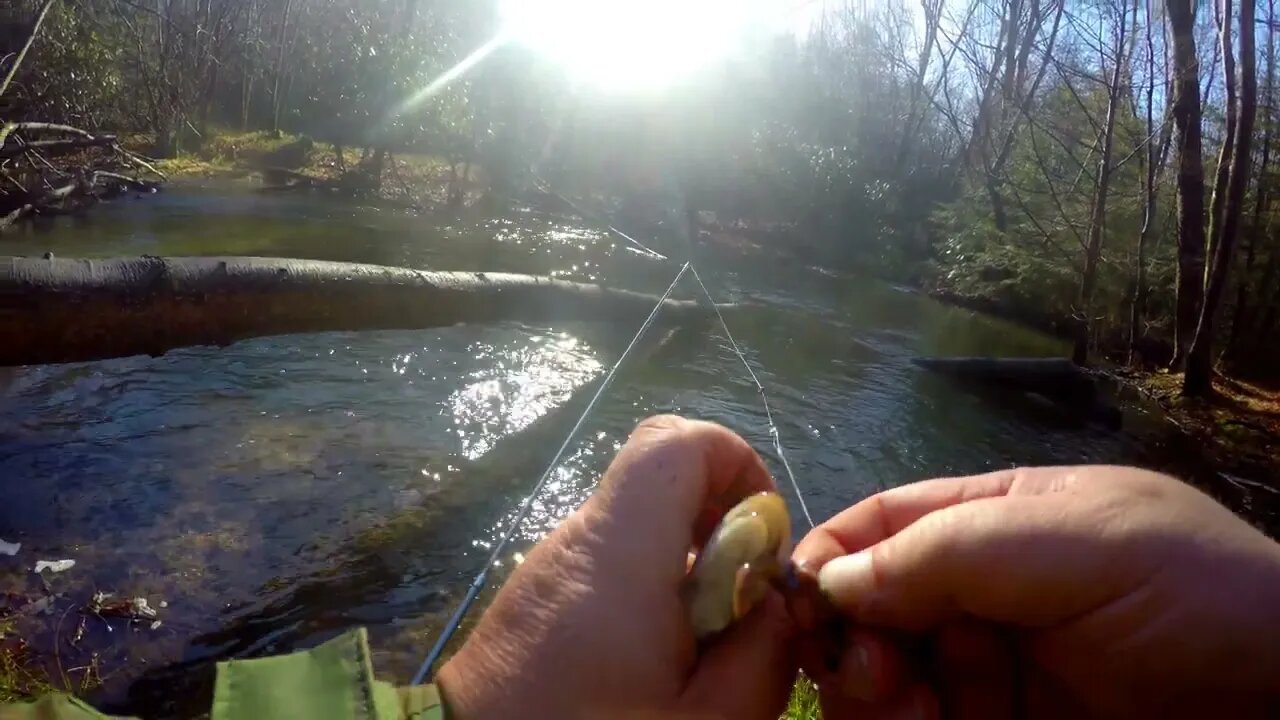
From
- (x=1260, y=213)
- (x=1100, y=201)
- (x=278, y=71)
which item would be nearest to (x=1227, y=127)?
(x=1100, y=201)

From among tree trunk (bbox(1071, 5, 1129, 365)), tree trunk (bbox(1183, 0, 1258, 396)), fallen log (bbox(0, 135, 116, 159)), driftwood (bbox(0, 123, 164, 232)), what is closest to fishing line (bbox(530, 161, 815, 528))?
tree trunk (bbox(1071, 5, 1129, 365))

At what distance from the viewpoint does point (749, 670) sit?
4.00 ft

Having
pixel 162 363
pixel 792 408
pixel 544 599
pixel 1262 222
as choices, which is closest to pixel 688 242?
pixel 1262 222

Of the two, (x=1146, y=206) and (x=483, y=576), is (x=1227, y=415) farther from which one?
(x=483, y=576)

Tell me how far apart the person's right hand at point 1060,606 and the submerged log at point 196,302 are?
4.62 meters

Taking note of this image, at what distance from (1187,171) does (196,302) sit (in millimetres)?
13656

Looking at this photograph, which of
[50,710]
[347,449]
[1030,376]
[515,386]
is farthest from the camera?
[1030,376]

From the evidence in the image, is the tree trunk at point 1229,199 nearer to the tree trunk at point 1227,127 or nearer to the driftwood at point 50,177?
the tree trunk at point 1227,127

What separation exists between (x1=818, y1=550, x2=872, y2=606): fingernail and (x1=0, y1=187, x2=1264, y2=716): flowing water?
9.19 ft

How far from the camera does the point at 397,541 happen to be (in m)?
4.55

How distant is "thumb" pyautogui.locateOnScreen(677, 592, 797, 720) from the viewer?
3.86 feet

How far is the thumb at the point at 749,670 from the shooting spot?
1177mm

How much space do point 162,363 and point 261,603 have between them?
144 inches

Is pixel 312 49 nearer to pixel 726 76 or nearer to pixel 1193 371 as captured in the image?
pixel 726 76
